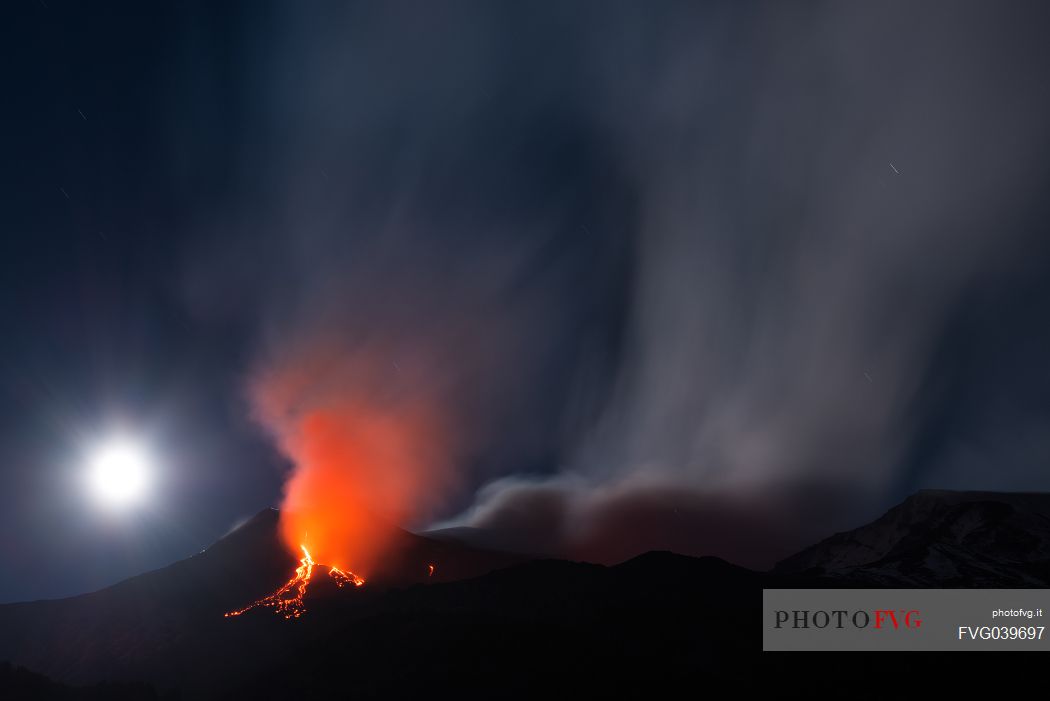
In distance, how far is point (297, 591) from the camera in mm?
137500

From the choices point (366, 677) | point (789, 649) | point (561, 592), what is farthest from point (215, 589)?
point (789, 649)

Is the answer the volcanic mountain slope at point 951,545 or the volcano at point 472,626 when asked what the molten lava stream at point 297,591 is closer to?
the volcano at point 472,626

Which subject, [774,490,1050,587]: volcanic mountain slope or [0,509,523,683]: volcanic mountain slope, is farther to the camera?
[774,490,1050,587]: volcanic mountain slope

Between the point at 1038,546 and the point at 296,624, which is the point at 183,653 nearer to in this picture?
the point at 296,624

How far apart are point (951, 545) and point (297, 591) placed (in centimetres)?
18175

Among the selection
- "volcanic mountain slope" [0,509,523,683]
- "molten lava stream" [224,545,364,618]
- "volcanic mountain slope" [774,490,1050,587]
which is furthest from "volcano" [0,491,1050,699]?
"molten lava stream" [224,545,364,618]

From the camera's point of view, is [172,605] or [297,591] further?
[297,591]

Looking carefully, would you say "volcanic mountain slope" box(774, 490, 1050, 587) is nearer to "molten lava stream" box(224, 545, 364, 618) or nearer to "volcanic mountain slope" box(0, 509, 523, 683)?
"volcanic mountain slope" box(0, 509, 523, 683)

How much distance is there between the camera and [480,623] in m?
94.8

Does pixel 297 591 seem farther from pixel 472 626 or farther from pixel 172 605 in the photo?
pixel 472 626

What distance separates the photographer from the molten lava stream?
4929 inches

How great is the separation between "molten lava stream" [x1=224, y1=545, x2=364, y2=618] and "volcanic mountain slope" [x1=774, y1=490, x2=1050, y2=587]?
410ft

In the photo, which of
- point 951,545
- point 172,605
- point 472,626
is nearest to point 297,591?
point 172,605

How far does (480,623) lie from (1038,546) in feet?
530
